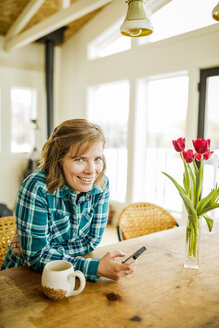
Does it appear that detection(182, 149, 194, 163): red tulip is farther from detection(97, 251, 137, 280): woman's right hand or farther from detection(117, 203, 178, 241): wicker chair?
detection(117, 203, 178, 241): wicker chair

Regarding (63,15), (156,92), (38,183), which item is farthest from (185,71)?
(38,183)

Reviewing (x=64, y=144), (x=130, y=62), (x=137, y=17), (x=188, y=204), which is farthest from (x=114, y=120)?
(x=188, y=204)

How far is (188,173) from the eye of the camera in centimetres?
125

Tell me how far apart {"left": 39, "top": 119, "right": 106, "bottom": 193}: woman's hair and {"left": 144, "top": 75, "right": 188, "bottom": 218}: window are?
2.68 meters

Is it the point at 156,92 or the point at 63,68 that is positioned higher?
the point at 63,68

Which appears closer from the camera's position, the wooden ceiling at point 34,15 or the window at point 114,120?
the wooden ceiling at point 34,15

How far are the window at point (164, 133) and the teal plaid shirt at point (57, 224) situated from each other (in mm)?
2637

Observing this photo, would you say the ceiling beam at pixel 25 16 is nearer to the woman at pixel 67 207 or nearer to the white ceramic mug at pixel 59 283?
the woman at pixel 67 207

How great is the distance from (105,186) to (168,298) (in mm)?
603

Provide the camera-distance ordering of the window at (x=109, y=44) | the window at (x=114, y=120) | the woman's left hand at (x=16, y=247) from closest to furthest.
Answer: the woman's left hand at (x=16, y=247)
the window at (x=109, y=44)
the window at (x=114, y=120)

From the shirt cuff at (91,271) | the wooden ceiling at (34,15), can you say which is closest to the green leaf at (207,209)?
the shirt cuff at (91,271)

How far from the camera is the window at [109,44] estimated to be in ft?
14.1

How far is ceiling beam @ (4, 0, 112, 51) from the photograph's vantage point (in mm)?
3293

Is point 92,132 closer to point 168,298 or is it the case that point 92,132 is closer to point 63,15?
point 168,298
